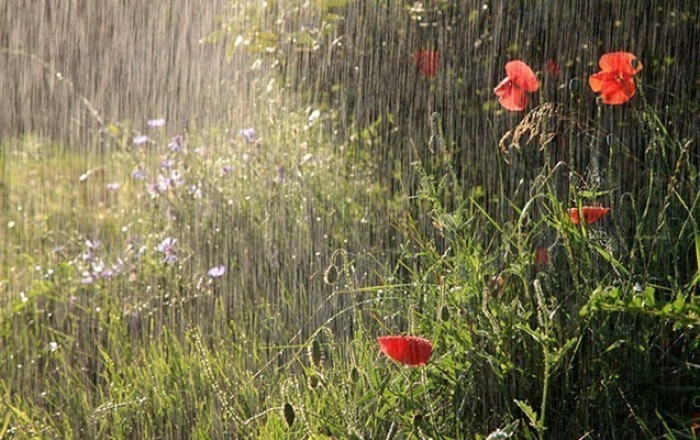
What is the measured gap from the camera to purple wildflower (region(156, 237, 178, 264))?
3.40 meters

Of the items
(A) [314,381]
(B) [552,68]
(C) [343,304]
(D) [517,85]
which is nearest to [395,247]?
(C) [343,304]

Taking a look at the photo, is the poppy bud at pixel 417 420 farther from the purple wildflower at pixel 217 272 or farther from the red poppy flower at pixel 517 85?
the purple wildflower at pixel 217 272

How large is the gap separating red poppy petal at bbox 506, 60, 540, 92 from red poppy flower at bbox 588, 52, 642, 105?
0.15 metres

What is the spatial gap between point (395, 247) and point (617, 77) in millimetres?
950

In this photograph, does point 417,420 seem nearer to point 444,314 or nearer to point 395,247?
point 444,314

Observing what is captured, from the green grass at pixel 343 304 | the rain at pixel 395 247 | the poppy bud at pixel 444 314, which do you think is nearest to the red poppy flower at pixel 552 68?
the rain at pixel 395 247

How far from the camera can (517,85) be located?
2447 millimetres

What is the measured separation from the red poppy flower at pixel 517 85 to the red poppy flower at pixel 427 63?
0.77 metres

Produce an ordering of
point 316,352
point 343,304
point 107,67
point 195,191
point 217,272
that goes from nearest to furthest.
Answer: point 316,352 < point 343,304 < point 217,272 < point 195,191 < point 107,67

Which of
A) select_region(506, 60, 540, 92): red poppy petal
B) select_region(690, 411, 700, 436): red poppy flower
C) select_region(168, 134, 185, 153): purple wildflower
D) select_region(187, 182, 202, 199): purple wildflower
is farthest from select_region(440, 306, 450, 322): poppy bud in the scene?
select_region(168, 134, 185, 153): purple wildflower

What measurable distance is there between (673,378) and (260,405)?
0.89 metres

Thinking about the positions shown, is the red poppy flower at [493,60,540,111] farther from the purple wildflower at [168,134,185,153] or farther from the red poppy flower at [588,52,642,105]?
the purple wildflower at [168,134,185,153]

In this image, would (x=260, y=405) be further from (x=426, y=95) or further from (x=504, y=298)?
(x=426, y=95)

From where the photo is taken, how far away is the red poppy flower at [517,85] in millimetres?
2432
